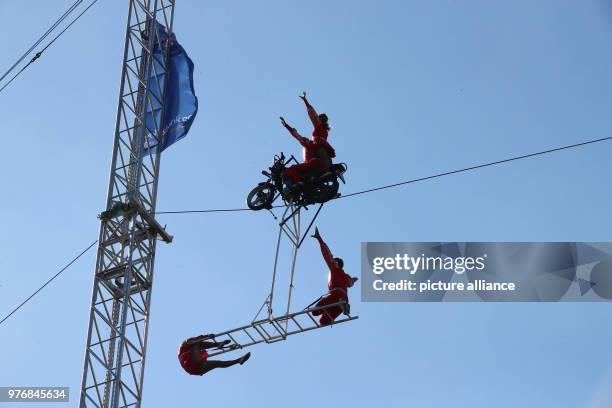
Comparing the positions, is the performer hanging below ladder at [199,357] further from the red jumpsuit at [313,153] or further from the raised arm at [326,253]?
the red jumpsuit at [313,153]

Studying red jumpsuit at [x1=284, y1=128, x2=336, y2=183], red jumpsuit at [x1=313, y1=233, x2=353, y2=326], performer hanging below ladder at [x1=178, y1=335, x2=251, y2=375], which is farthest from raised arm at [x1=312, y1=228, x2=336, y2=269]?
performer hanging below ladder at [x1=178, y1=335, x2=251, y2=375]

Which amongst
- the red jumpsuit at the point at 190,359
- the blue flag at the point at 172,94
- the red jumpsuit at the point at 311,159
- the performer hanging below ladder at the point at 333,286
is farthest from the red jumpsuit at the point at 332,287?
the blue flag at the point at 172,94

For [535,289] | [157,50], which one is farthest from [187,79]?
[535,289]

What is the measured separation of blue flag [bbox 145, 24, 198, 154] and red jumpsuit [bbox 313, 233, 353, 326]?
4410 mm

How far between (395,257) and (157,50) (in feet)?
18.8

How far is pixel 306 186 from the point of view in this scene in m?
23.4

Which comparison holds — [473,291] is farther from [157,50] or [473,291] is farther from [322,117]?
[157,50]

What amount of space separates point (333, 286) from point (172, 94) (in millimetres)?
5643

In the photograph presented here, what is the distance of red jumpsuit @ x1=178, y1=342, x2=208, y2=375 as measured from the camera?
75.5 ft

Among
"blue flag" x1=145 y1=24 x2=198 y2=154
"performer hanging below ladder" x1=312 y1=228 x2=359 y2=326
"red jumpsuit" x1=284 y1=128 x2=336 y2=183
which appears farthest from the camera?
"blue flag" x1=145 y1=24 x2=198 y2=154

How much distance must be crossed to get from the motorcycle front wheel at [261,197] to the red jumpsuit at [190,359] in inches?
100.0

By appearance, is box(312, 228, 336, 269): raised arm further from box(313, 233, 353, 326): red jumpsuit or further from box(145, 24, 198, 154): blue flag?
box(145, 24, 198, 154): blue flag

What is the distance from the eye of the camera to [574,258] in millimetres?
27781

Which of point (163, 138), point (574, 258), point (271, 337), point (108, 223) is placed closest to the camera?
point (271, 337)
